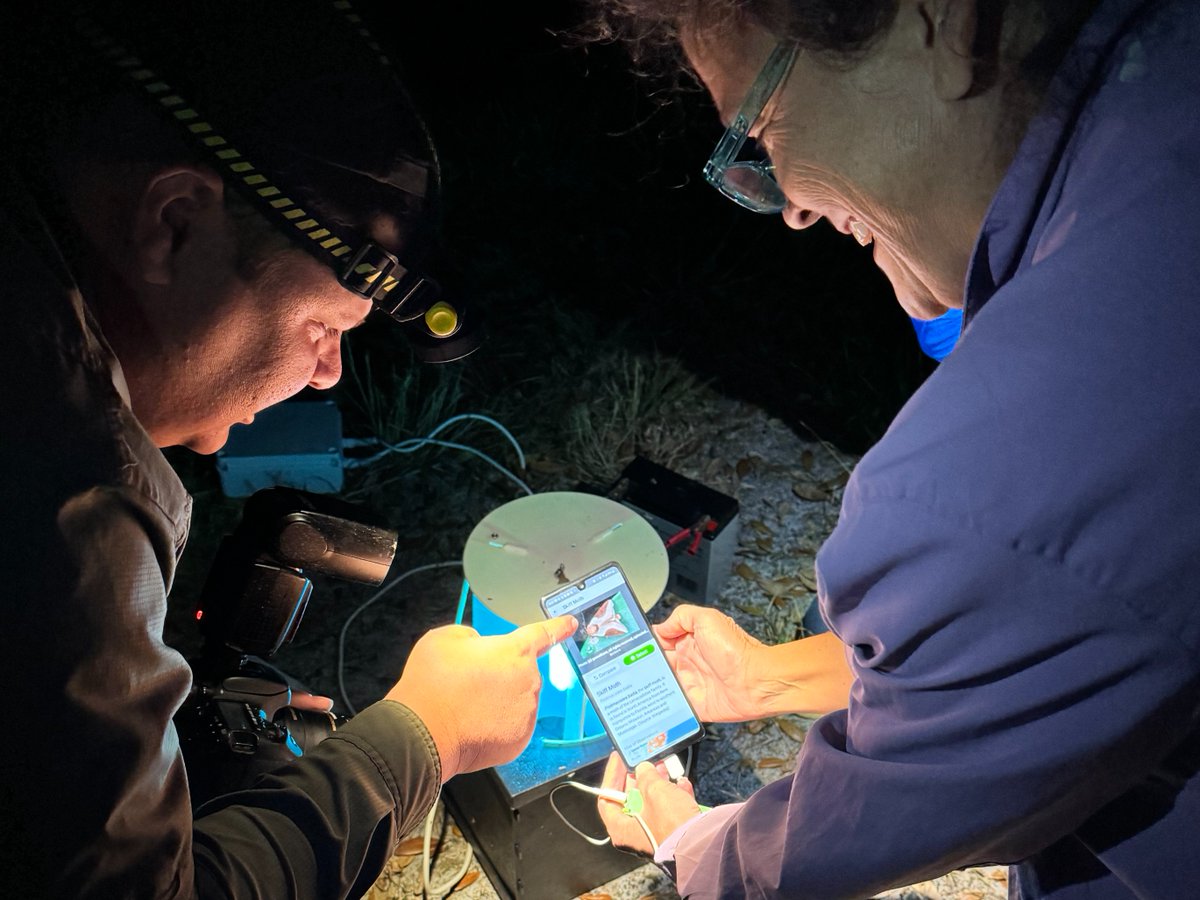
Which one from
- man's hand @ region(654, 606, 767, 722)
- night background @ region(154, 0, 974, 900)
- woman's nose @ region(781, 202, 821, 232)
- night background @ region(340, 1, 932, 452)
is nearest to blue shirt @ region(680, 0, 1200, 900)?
woman's nose @ region(781, 202, 821, 232)

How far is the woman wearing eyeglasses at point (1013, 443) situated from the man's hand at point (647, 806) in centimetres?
57

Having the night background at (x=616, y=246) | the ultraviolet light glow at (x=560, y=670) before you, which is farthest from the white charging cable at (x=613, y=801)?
the night background at (x=616, y=246)

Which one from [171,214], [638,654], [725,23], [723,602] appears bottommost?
[723,602]

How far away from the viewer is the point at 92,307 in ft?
3.38

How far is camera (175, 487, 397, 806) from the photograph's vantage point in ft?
5.09

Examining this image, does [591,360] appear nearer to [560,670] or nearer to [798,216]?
[560,670]

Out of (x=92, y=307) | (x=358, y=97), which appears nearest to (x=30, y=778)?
(x=92, y=307)

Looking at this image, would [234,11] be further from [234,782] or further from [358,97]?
[234,782]

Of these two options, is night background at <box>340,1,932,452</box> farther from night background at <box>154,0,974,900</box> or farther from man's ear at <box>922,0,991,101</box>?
man's ear at <box>922,0,991,101</box>

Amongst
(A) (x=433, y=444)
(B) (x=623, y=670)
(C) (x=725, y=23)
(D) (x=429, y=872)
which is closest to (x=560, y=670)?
(B) (x=623, y=670)

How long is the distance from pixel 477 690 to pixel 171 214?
36.9 inches

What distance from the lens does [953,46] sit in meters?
0.91

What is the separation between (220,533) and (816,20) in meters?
2.49

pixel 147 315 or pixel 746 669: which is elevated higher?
pixel 147 315
